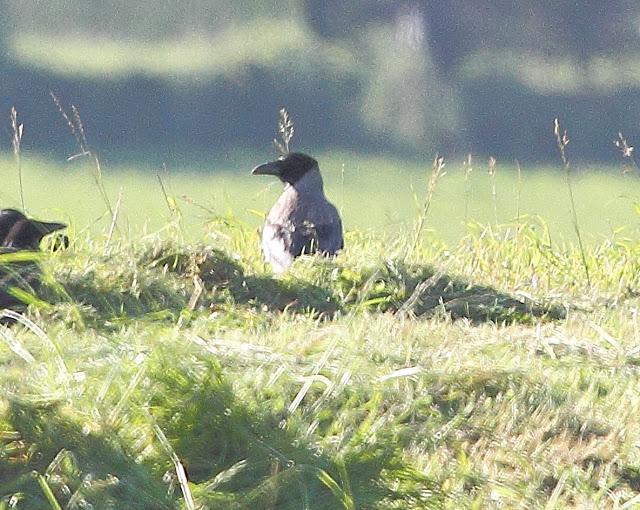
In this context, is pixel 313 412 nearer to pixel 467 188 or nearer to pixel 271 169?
pixel 467 188

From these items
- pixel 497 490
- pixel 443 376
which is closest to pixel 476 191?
pixel 443 376

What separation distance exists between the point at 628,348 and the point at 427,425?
154cm

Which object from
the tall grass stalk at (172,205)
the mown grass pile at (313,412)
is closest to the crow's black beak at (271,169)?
the tall grass stalk at (172,205)

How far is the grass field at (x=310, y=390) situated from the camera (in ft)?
11.9

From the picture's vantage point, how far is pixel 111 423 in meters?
3.66

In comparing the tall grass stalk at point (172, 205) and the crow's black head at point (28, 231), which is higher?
the crow's black head at point (28, 231)

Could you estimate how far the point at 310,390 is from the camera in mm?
4250

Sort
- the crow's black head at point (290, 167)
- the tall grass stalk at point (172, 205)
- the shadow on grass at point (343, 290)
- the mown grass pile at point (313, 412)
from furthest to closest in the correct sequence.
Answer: the crow's black head at point (290, 167)
the tall grass stalk at point (172, 205)
the shadow on grass at point (343, 290)
the mown grass pile at point (313, 412)

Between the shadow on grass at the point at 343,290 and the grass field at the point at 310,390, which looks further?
the shadow on grass at the point at 343,290

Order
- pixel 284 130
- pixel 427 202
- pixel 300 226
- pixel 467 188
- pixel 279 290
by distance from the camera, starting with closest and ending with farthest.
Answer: pixel 279 290, pixel 427 202, pixel 284 130, pixel 300 226, pixel 467 188

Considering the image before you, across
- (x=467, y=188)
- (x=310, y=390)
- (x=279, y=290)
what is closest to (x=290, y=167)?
(x=467, y=188)

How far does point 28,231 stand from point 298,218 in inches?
83.0

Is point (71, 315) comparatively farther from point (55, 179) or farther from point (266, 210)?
point (55, 179)

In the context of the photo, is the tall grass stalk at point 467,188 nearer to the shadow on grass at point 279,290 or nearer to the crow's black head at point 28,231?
the shadow on grass at point 279,290
